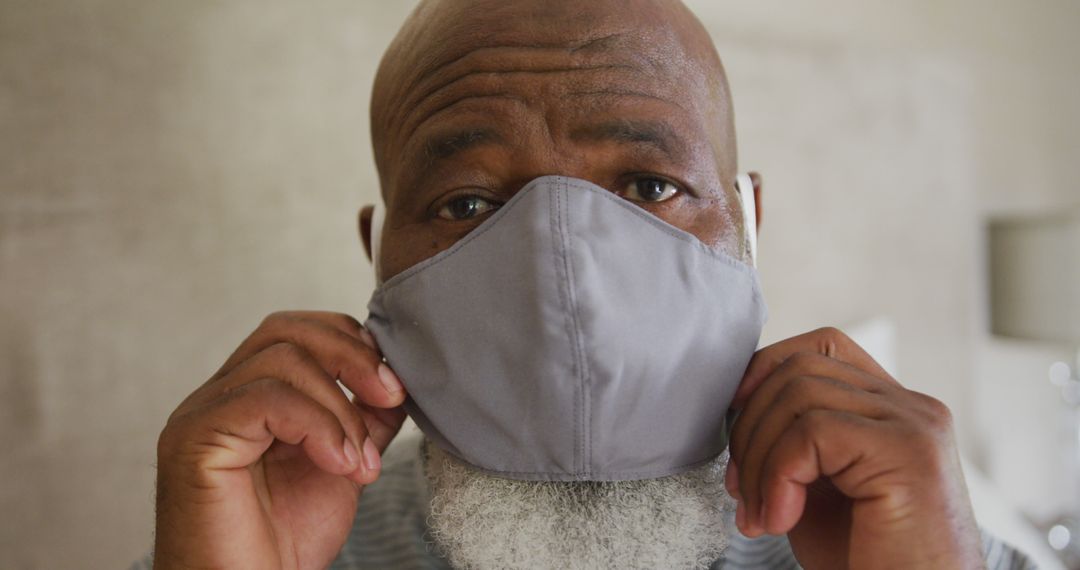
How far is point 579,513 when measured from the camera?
86 cm

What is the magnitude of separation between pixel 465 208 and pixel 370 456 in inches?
13.3

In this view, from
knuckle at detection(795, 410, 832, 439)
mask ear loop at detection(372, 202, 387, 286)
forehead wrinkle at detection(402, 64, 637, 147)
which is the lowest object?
knuckle at detection(795, 410, 832, 439)

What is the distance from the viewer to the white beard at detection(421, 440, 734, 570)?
0.86 metres

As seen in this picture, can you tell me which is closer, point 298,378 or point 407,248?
point 298,378

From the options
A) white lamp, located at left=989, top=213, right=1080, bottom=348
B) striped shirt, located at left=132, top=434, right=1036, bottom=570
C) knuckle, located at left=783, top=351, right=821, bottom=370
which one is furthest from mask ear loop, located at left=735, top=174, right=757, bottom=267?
white lamp, located at left=989, top=213, right=1080, bottom=348

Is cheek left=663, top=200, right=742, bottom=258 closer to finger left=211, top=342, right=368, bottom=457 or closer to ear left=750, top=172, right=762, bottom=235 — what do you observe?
ear left=750, top=172, right=762, bottom=235

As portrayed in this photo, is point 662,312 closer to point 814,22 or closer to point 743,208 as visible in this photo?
point 743,208

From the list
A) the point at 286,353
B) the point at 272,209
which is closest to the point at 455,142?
the point at 286,353

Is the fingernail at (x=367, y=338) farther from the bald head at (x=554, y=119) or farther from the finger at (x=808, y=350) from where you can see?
the finger at (x=808, y=350)

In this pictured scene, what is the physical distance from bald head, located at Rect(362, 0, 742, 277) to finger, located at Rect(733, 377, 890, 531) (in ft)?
0.83

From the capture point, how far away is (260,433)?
0.85 meters

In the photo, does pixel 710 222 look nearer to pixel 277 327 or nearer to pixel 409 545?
pixel 277 327

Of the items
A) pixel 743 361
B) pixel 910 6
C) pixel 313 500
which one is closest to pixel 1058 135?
pixel 910 6

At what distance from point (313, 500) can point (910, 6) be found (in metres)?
2.55
